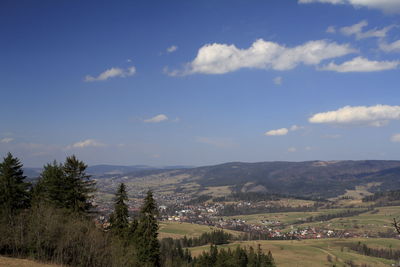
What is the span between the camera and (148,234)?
4541cm

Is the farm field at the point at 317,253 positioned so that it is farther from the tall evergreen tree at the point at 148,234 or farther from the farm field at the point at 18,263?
the farm field at the point at 18,263

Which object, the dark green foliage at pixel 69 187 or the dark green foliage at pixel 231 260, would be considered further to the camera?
the dark green foliage at pixel 231 260

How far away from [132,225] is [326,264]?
97570mm

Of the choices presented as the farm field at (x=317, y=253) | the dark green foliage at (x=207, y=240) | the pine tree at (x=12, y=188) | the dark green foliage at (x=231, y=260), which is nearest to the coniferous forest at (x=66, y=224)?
the pine tree at (x=12, y=188)

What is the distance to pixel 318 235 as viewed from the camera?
19862 cm

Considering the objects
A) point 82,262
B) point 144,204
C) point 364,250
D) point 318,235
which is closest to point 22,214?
point 82,262

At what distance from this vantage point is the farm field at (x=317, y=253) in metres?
125

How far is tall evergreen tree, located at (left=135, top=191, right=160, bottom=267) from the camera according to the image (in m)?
45.2

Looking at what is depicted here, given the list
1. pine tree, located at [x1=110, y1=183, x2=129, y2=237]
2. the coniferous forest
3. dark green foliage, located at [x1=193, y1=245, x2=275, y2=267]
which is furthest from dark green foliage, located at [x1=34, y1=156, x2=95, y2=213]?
dark green foliage, located at [x1=193, y1=245, x2=275, y2=267]

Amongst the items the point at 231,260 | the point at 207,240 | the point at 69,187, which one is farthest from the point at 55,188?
the point at 207,240

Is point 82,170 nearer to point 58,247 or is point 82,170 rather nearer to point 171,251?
point 58,247

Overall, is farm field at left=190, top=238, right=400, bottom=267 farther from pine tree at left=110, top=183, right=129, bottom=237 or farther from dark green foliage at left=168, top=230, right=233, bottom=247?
pine tree at left=110, top=183, right=129, bottom=237

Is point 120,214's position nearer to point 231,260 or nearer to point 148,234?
point 148,234

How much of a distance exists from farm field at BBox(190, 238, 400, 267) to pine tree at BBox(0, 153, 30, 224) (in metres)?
91.2
